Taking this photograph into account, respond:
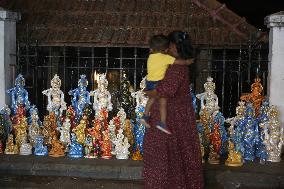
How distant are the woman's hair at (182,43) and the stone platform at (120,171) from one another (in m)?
1.80

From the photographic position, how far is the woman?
454 cm

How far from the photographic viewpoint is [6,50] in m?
6.96

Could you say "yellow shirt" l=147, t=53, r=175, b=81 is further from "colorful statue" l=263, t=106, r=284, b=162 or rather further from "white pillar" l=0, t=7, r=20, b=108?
"white pillar" l=0, t=7, r=20, b=108

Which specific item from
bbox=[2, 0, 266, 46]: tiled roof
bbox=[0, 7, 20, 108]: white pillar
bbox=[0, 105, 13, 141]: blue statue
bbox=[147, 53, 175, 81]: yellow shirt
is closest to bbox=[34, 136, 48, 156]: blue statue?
bbox=[0, 105, 13, 141]: blue statue

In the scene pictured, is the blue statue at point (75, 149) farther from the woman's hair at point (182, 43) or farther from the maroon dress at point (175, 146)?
the woman's hair at point (182, 43)

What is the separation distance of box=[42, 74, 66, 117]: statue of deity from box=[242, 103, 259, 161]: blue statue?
2.38 meters

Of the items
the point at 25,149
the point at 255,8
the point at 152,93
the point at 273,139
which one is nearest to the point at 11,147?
the point at 25,149

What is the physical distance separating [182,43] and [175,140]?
860 mm

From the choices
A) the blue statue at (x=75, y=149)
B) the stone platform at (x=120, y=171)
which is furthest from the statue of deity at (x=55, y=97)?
the stone platform at (x=120, y=171)

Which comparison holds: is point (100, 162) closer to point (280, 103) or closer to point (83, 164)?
point (83, 164)

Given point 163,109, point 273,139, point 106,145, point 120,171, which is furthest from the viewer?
point 106,145

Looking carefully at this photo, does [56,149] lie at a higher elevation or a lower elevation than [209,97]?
lower

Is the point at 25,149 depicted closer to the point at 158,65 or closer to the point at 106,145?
the point at 106,145

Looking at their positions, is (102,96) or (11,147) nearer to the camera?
(11,147)
